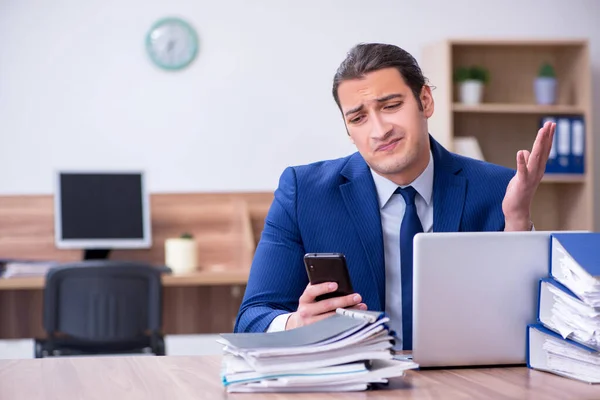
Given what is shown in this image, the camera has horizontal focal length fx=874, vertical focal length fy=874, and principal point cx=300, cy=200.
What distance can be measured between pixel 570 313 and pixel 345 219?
71cm

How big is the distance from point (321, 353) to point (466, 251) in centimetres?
33

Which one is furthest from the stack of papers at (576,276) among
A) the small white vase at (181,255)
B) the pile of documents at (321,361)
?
the small white vase at (181,255)

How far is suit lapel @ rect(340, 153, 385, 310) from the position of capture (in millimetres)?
2018

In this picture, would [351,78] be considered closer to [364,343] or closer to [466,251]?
[466,251]

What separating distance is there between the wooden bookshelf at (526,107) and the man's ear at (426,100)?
2674mm

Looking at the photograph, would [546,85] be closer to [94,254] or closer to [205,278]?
[205,278]

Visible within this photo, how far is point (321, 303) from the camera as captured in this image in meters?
1.58

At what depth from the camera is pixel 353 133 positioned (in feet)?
6.66

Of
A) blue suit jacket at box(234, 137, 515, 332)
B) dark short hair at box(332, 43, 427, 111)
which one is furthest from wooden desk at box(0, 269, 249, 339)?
dark short hair at box(332, 43, 427, 111)

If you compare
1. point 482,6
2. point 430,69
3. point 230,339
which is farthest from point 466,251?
point 482,6

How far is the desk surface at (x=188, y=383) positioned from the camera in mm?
1367

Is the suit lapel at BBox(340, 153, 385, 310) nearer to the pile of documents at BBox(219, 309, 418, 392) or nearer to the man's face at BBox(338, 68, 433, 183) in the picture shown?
the man's face at BBox(338, 68, 433, 183)

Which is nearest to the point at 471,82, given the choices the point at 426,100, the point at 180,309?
the point at 180,309

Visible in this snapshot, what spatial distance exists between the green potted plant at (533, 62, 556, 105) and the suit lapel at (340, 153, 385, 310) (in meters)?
3.03
